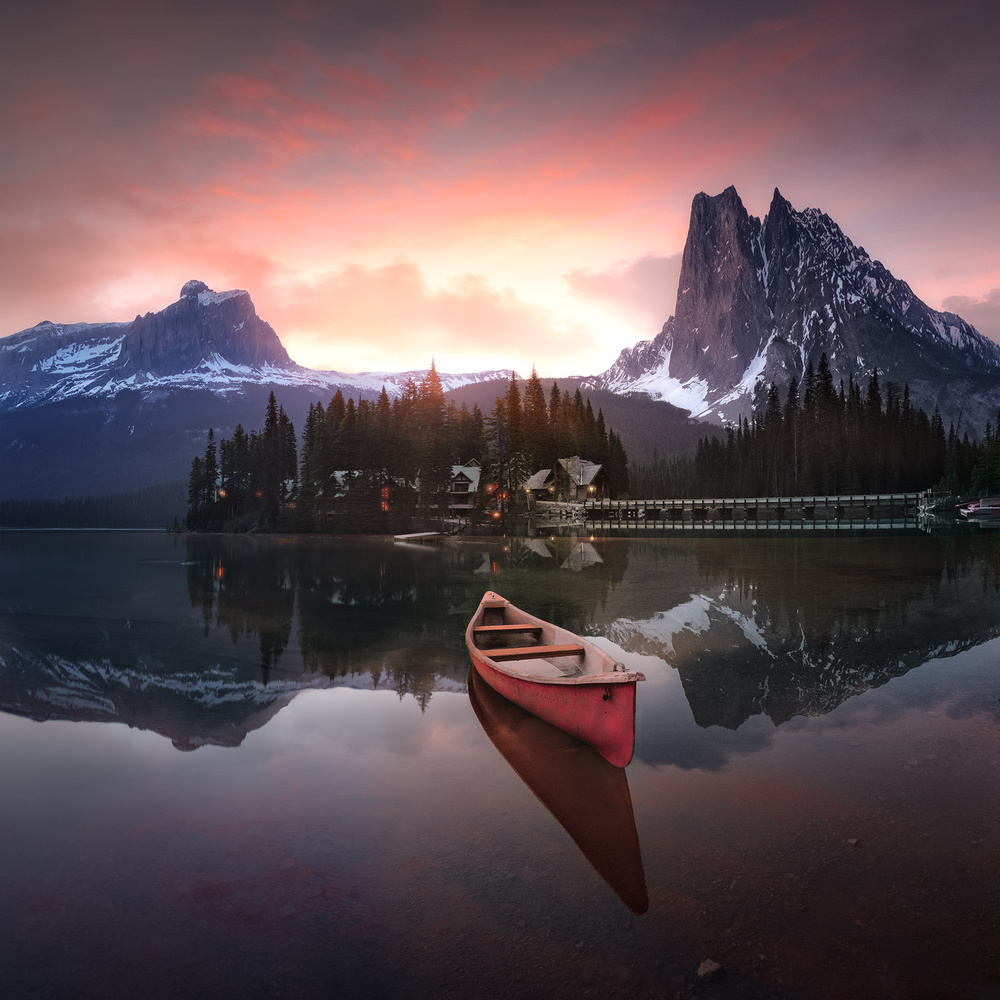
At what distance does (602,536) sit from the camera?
72375 millimetres

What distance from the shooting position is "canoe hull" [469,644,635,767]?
10.1m

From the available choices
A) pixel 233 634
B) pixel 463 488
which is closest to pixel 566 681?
pixel 233 634

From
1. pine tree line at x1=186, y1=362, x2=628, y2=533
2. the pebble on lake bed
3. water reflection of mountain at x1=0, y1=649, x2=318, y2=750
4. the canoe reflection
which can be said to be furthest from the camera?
pine tree line at x1=186, y1=362, x2=628, y2=533

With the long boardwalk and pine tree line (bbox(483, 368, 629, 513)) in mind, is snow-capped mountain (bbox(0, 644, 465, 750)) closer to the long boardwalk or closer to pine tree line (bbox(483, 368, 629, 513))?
the long boardwalk

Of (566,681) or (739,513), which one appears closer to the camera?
(566,681)

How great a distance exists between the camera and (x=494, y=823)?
8773 millimetres

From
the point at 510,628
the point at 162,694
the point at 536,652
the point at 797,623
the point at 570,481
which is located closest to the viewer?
the point at 536,652

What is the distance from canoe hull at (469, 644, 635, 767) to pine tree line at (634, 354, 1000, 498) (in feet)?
357

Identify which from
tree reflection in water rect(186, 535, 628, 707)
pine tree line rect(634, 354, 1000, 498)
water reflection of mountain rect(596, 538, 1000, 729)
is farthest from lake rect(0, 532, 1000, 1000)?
pine tree line rect(634, 354, 1000, 498)

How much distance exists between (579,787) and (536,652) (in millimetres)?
4529

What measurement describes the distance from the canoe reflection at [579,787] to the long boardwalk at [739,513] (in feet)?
221

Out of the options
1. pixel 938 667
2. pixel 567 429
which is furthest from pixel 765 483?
pixel 938 667

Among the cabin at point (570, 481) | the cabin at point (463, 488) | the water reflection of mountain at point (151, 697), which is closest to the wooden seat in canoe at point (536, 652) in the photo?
the water reflection of mountain at point (151, 697)

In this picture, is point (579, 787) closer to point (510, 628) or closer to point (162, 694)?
point (510, 628)
